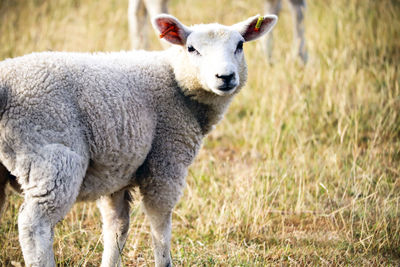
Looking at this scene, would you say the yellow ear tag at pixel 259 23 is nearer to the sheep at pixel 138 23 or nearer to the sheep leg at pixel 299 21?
the sheep at pixel 138 23

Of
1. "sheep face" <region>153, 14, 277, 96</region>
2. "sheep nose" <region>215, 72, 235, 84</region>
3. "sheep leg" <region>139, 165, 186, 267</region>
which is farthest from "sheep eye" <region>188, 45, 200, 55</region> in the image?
"sheep leg" <region>139, 165, 186, 267</region>

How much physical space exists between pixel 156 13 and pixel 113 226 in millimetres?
3256

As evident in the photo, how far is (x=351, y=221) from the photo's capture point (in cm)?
385

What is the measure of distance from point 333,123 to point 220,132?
1.31 m

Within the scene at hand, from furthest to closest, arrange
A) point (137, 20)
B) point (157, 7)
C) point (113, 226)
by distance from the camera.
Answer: point (137, 20), point (157, 7), point (113, 226)

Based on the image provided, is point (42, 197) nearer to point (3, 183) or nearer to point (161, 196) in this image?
point (3, 183)

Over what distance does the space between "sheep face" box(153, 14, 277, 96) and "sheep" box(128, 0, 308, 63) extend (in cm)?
264

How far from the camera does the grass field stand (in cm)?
358

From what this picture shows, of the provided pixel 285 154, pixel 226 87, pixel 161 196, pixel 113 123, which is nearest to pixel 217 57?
pixel 226 87

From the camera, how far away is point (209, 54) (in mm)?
3025

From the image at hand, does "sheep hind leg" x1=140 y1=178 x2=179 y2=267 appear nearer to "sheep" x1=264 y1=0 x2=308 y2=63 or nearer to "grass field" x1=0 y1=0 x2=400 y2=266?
"grass field" x1=0 y1=0 x2=400 y2=266

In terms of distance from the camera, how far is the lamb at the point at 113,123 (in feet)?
7.72

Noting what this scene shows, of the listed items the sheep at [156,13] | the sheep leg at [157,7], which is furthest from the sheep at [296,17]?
the sheep leg at [157,7]

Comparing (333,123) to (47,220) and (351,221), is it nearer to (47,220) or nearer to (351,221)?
(351,221)
